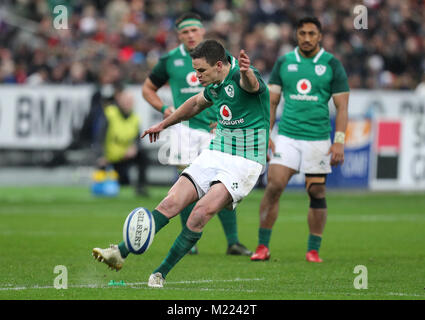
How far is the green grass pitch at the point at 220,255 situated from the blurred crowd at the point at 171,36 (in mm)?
5362

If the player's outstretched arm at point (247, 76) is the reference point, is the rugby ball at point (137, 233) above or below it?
below

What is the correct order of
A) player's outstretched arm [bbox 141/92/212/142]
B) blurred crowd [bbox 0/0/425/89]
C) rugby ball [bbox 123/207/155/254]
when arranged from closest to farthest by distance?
rugby ball [bbox 123/207/155/254] → player's outstretched arm [bbox 141/92/212/142] → blurred crowd [bbox 0/0/425/89]

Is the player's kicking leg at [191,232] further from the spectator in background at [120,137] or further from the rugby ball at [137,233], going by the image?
the spectator in background at [120,137]

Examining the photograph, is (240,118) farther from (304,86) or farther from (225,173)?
(304,86)

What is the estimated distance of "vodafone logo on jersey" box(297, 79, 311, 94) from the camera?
1048cm

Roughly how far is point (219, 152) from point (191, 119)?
2939 mm

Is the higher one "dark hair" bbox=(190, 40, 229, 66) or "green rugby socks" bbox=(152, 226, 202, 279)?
"dark hair" bbox=(190, 40, 229, 66)

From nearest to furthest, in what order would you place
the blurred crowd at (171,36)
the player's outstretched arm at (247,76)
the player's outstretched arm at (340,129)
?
the player's outstretched arm at (247,76), the player's outstretched arm at (340,129), the blurred crowd at (171,36)

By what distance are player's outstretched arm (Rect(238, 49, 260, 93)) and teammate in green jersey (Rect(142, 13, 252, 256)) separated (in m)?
2.87

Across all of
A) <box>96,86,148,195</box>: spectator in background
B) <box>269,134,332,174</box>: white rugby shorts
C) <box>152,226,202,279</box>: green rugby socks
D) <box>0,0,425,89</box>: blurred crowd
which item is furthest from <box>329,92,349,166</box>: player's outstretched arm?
<box>0,0,425,89</box>: blurred crowd

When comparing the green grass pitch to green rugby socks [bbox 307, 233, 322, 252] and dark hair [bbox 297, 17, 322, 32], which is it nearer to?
green rugby socks [bbox 307, 233, 322, 252]

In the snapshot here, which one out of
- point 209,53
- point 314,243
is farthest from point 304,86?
point 209,53

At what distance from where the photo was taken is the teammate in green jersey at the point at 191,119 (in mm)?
11070

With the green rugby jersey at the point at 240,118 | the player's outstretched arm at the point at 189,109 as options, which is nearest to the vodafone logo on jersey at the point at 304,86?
the green rugby jersey at the point at 240,118
